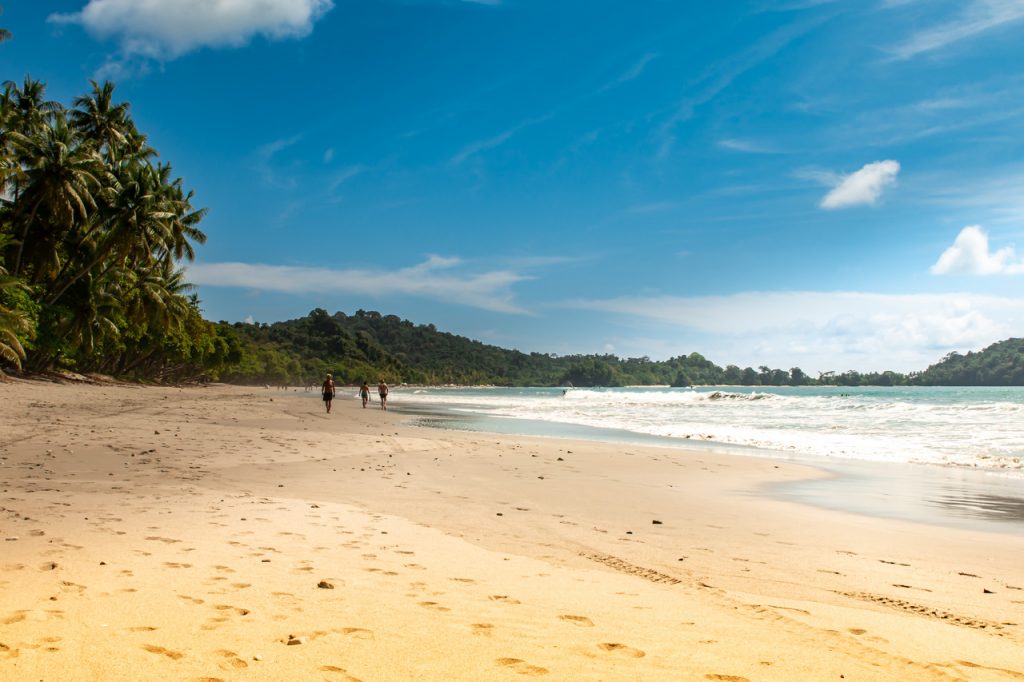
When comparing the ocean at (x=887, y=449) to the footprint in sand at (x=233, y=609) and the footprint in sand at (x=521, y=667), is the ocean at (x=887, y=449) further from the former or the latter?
the footprint in sand at (x=233, y=609)

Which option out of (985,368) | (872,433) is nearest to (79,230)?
(872,433)

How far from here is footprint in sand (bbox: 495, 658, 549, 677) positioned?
333 centimetres

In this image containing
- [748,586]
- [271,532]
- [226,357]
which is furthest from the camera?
[226,357]

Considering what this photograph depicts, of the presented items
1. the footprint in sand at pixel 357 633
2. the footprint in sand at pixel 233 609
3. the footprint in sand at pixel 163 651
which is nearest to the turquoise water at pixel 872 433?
the footprint in sand at pixel 357 633

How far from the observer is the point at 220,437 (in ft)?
54.1

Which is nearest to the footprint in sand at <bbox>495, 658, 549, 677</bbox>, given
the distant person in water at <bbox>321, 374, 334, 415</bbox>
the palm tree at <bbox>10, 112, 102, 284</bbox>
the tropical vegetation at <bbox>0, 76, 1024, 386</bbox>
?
the distant person in water at <bbox>321, 374, 334, 415</bbox>

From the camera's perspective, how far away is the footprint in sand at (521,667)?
10.9 ft

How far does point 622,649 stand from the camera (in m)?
3.71

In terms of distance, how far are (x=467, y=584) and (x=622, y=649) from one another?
5.35 ft

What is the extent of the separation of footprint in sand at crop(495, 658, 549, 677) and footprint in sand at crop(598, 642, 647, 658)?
529 mm

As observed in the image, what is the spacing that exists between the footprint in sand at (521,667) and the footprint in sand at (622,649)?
0.53 metres

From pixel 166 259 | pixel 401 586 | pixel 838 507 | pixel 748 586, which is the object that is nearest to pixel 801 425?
pixel 838 507

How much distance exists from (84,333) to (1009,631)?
56.6 m

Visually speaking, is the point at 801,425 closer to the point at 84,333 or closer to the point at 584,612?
the point at 584,612
